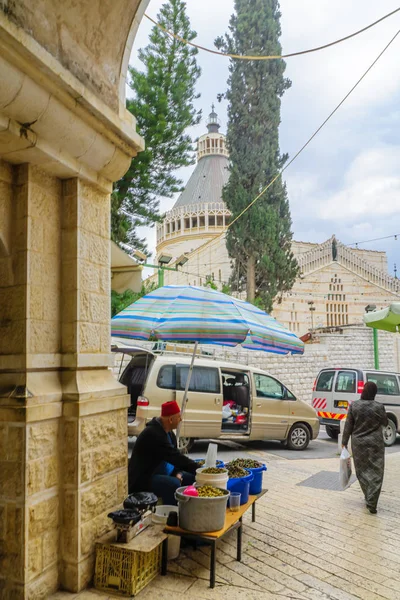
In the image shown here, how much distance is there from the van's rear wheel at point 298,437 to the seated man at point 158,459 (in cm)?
713

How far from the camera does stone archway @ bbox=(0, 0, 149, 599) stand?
343 cm

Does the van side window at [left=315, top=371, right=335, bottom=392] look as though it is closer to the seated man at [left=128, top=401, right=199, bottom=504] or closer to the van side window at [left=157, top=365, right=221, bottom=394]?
the van side window at [left=157, top=365, right=221, bottom=394]

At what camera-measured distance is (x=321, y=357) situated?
856 inches

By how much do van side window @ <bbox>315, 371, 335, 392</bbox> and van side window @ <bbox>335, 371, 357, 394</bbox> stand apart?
0.74 feet

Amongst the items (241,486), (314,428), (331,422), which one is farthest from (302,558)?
(331,422)

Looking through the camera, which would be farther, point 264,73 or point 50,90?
point 264,73

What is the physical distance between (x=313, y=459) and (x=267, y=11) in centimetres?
2521

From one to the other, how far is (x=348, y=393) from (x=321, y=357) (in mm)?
8535

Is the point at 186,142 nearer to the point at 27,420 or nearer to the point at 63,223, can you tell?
the point at 63,223

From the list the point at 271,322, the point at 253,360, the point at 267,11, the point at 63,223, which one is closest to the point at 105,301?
the point at 63,223

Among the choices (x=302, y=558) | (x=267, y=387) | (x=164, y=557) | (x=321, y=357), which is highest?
(x=321, y=357)

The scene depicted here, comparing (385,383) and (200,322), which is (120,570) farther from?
(385,383)

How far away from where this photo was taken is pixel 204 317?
593 centimetres

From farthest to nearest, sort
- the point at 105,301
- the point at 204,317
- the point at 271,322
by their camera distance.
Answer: the point at 271,322 < the point at 204,317 < the point at 105,301
